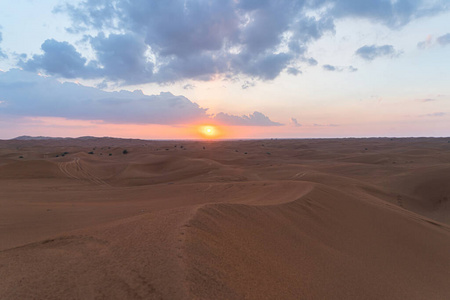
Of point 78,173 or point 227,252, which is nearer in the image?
point 227,252

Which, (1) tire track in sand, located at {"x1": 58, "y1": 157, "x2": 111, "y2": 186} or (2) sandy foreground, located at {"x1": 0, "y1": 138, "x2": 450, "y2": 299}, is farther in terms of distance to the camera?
(1) tire track in sand, located at {"x1": 58, "y1": 157, "x2": 111, "y2": 186}

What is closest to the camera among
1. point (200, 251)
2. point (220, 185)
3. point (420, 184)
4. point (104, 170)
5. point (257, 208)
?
point (200, 251)

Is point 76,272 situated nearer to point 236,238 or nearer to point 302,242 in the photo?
point 236,238

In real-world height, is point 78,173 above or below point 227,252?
below

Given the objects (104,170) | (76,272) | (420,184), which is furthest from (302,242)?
(104,170)

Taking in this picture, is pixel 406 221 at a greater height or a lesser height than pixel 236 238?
lesser

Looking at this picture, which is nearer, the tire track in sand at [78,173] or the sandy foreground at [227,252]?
the sandy foreground at [227,252]

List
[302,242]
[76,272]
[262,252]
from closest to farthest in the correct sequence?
[76,272] < [262,252] < [302,242]

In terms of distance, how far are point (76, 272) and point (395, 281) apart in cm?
507

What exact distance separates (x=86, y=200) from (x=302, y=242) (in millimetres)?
9425

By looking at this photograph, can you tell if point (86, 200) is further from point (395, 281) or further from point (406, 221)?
point (406, 221)

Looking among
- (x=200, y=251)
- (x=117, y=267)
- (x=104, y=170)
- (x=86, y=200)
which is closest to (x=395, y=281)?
(x=200, y=251)

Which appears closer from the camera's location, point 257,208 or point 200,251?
point 200,251

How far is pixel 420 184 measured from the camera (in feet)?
45.2
